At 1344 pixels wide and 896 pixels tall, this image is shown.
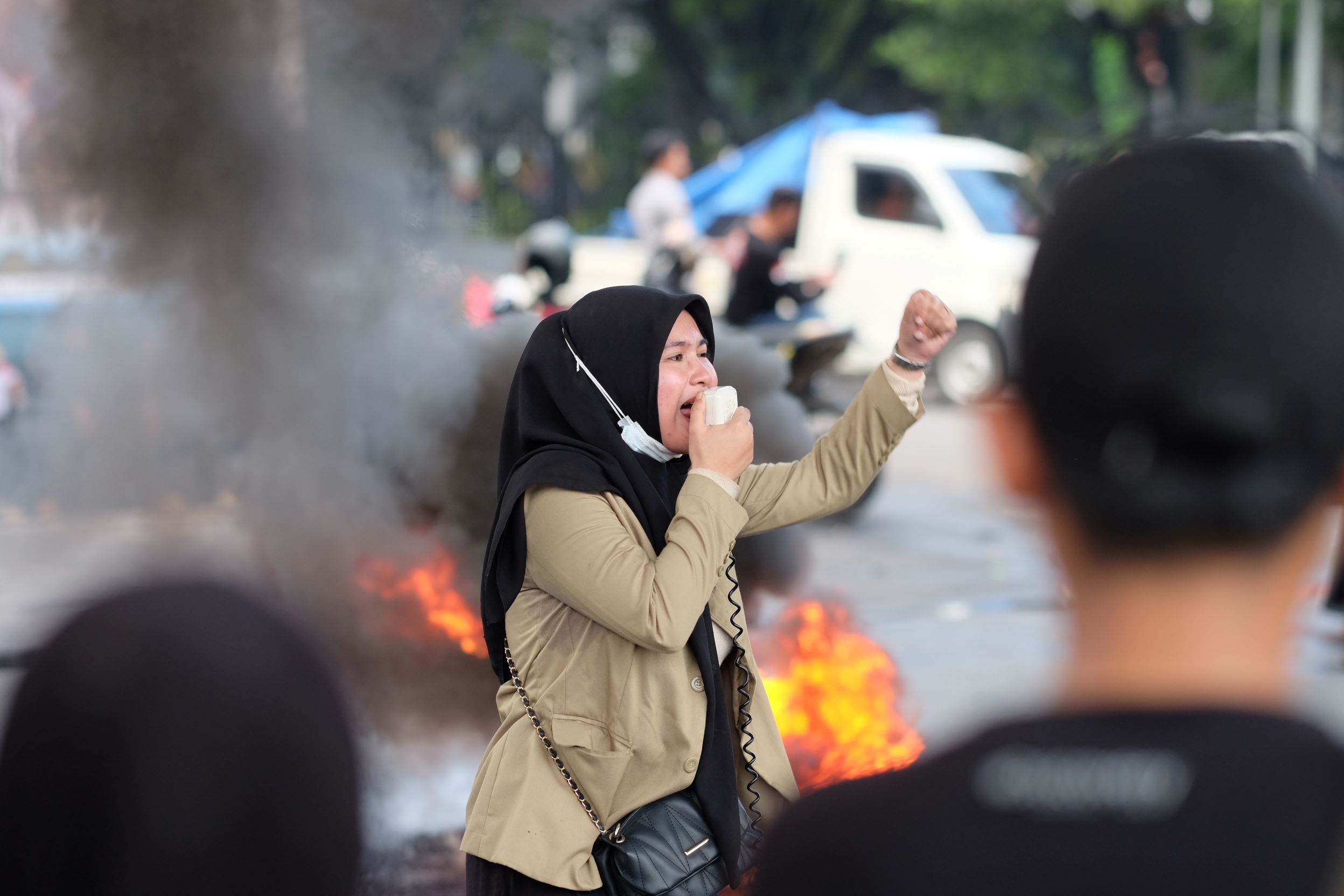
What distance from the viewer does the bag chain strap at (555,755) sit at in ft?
7.15

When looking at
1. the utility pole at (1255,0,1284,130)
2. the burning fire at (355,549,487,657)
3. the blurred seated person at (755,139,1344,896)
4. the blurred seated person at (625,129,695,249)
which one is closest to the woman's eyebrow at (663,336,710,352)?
the blurred seated person at (755,139,1344,896)

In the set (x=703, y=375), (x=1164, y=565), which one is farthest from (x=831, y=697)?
(x=1164, y=565)

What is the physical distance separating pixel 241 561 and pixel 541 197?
11.2 metres

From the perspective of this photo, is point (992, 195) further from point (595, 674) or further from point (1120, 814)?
point (1120, 814)

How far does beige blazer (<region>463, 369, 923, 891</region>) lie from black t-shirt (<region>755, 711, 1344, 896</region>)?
1096mm

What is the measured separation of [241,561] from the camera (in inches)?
201

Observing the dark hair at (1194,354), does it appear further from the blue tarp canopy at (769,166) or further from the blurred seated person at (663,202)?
the blue tarp canopy at (769,166)

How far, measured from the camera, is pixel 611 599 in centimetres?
209

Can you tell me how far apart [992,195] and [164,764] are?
40.7ft

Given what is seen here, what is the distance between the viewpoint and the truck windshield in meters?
12.5

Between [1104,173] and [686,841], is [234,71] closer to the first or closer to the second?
[686,841]

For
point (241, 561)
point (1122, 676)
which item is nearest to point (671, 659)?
point (1122, 676)

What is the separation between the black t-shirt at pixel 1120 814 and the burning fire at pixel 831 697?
2728mm

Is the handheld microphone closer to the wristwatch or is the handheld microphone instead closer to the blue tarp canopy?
the wristwatch
